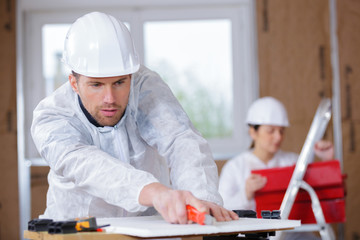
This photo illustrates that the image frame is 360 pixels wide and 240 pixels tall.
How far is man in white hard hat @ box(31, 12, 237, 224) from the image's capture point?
60.4 inches

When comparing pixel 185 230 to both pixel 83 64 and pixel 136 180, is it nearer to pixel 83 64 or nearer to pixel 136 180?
Result: pixel 136 180

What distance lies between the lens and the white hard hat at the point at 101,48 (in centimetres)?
176

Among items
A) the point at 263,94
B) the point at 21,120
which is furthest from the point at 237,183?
the point at 21,120

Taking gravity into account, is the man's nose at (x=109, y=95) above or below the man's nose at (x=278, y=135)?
above

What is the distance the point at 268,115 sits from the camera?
392 cm

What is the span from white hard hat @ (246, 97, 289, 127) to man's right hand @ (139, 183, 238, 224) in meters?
2.46

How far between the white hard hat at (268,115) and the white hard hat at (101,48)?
7.21 feet

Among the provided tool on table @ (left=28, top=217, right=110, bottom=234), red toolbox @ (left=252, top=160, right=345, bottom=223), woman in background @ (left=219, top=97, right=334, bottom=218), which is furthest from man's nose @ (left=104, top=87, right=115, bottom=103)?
woman in background @ (left=219, top=97, right=334, bottom=218)

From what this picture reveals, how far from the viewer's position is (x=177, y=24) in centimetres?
473

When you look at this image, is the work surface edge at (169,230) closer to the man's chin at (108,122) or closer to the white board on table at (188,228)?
the white board on table at (188,228)

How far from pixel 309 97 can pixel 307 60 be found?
0.30 meters

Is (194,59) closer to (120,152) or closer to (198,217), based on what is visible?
(120,152)

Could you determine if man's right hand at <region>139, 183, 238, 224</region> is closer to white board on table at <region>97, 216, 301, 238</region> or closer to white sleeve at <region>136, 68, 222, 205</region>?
white board on table at <region>97, 216, 301, 238</region>

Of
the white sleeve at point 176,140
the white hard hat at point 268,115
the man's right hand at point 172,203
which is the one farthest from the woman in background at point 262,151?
the man's right hand at point 172,203
